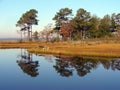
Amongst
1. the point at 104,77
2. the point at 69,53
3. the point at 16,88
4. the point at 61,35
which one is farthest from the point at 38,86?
the point at 61,35

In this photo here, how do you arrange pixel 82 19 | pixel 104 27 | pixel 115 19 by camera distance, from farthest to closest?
1. pixel 115 19
2. pixel 104 27
3. pixel 82 19

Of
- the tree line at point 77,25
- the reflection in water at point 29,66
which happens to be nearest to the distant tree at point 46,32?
the tree line at point 77,25

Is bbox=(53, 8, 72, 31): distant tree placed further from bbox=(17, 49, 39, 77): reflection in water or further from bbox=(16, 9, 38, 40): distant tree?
bbox=(17, 49, 39, 77): reflection in water

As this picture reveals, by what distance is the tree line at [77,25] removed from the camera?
104m

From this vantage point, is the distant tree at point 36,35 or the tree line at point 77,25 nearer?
the tree line at point 77,25

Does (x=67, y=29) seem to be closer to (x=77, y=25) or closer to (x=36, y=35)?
(x=77, y=25)

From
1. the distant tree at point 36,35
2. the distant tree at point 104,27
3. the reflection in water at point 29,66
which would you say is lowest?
the reflection in water at point 29,66

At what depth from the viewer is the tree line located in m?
104

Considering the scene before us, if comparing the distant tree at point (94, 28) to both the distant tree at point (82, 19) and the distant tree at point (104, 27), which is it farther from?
the distant tree at point (82, 19)

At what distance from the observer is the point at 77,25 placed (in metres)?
104

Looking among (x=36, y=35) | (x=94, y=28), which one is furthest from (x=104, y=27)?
(x=36, y=35)

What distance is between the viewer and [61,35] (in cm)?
11356

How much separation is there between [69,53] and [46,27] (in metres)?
64.2

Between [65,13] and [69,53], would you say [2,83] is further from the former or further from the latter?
[65,13]
